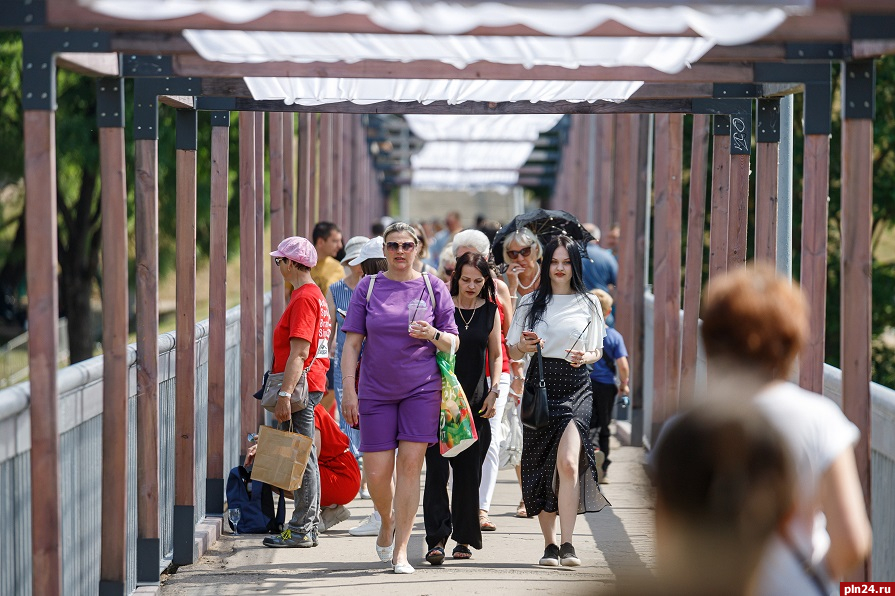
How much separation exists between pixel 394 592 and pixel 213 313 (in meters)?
2.35

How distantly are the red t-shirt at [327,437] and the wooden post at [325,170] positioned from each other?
29.0 ft

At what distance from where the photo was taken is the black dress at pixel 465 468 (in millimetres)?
7547

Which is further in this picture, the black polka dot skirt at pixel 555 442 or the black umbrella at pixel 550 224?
the black umbrella at pixel 550 224

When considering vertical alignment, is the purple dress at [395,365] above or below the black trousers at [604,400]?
above

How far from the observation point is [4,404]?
4.88m

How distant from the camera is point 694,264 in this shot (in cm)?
1002

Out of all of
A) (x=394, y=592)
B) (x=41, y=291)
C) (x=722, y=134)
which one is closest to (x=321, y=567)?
(x=394, y=592)

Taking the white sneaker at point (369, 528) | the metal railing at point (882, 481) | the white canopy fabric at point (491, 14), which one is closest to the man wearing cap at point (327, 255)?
the white sneaker at point (369, 528)

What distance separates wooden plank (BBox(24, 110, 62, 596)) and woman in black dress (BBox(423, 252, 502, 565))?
2.76 m

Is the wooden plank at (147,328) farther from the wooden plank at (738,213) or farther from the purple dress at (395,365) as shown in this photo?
the wooden plank at (738,213)

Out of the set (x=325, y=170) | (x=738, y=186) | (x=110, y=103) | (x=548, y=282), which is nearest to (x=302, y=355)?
(x=548, y=282)

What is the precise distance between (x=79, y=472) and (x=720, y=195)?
476cm

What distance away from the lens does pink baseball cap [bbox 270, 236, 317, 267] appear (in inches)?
306

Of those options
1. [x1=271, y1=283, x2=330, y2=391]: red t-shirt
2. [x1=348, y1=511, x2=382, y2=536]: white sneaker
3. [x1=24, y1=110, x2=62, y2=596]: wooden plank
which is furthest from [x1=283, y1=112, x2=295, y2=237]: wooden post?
[x1=24, y1=110, x2=62, y2=596]: wooden plank
